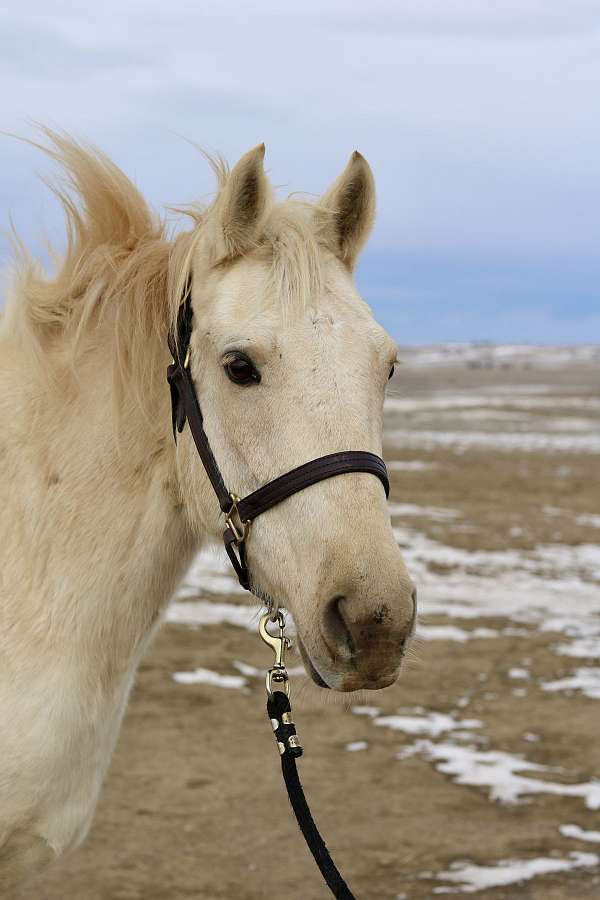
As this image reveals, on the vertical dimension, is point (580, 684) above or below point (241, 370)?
below

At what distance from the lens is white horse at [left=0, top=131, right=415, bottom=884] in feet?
8.20

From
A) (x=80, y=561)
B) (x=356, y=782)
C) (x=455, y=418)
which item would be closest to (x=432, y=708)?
(x=356, y=782)

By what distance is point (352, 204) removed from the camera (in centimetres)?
309

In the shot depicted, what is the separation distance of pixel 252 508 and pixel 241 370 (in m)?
0.39

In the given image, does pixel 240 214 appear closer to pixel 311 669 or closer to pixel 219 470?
pixel 219 470

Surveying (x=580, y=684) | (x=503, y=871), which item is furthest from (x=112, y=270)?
(x=580, y=684)

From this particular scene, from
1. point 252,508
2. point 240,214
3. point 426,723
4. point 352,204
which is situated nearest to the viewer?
point 252,508

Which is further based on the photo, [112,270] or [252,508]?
[112,270]

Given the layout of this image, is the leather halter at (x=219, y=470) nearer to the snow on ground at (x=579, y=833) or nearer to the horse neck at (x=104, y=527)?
the horse neck at (x=104, y=527)

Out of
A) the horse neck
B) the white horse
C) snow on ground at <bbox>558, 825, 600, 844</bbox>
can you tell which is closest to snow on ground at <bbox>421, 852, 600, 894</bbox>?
snow on ground at <bbox>558, 825, 600, 844</bbox>

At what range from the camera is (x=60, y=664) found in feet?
9.47

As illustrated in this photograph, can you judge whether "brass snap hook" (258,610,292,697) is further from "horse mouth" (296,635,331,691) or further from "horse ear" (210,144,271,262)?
"horse ear" (210,144,271,262)

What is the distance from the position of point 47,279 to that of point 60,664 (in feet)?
4.39

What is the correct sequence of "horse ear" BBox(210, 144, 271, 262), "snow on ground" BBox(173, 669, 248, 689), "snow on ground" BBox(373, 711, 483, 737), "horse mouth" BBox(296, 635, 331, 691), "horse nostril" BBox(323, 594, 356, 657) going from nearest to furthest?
"horse nostril" BBox(323, 594, 356, 657)
"horse mouth" BBox(296, 635, 331, 691)
"horse ear" BBox(210, 144, 271, 262)
"snow on ground" BBox(373, 711, 483, 737)
"snow on ground" BBox(173, 669, 248, 689)
